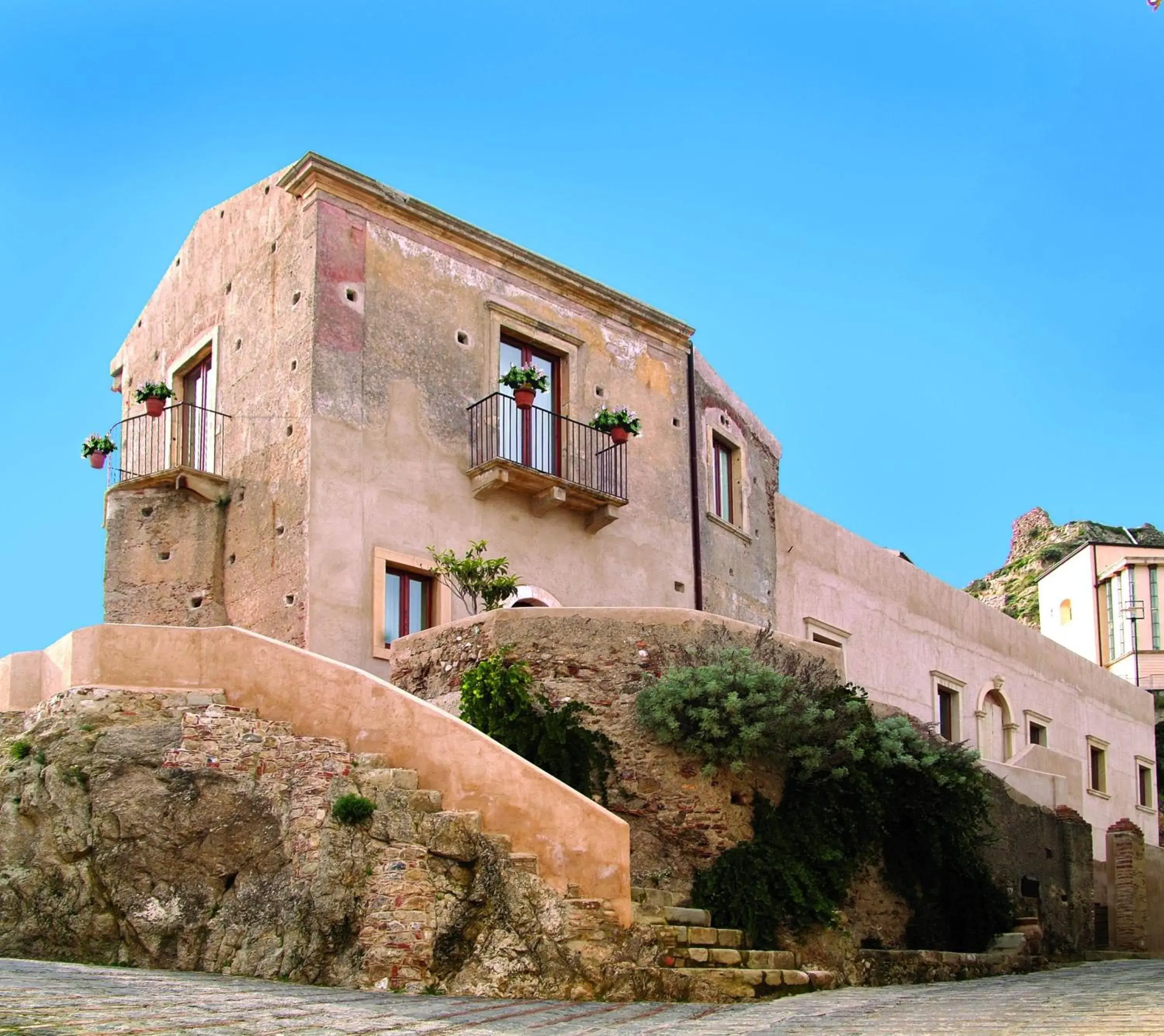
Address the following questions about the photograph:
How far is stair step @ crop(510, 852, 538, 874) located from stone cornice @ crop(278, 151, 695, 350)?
10136 mm

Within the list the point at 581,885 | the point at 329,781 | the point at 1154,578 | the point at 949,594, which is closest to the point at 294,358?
the point at 329,781

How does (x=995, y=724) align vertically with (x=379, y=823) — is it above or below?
above

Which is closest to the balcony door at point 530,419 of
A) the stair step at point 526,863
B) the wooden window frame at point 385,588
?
the wooden window frame at point 385,588

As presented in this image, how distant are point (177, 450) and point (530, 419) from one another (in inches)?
183

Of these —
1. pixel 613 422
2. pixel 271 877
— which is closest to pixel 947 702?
pixel 613 422

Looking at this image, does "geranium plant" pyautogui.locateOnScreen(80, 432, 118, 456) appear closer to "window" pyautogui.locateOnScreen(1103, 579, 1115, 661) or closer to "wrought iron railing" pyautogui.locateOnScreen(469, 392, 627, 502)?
"wrought iron railing" pyautogui.locateOnScreen(469, 392, 627, 502)

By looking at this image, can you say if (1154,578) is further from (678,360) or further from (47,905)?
(47,905)

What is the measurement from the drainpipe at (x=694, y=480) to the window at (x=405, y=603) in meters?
4.86

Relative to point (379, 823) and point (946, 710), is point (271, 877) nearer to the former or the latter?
point (379, 823)

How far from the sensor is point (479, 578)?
18.6 m

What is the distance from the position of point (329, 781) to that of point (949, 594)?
19216 millimetres

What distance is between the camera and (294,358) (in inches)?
778

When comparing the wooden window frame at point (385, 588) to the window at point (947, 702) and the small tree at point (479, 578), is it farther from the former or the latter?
the window at point (947, 702)

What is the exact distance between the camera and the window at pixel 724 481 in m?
24.9
